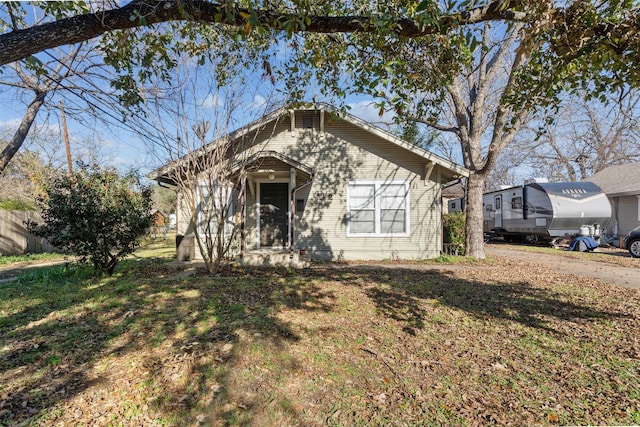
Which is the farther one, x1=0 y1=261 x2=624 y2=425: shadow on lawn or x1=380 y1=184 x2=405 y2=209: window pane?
x1=380 y1=184 x2=405 y2=209: window pane

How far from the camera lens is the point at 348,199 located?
35.4 ft

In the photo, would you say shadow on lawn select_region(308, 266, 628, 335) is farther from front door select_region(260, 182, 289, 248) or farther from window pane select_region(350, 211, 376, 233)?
front door select_region(260, 182, 289, 248)

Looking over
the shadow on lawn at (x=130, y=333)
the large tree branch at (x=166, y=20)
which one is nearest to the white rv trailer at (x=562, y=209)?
the shadow on lawn at (x=130, y=333)

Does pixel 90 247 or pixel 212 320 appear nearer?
pixel 212 320

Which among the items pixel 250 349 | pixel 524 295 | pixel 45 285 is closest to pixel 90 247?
pixel 45 285

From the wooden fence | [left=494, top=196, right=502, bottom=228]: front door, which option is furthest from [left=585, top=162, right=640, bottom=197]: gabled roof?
the wooden fence

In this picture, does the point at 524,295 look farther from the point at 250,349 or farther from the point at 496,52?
the point at 496,52

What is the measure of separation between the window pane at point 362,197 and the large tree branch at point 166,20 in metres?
7.24

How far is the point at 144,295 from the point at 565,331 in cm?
675

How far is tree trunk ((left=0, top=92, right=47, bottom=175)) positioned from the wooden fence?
4.70 metres

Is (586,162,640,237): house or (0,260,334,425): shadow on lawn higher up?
(586,162,640,237): house

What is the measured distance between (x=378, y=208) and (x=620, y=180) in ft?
55.7

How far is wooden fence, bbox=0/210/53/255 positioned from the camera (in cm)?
1285

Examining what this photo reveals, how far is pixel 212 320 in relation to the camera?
4.39 metres
